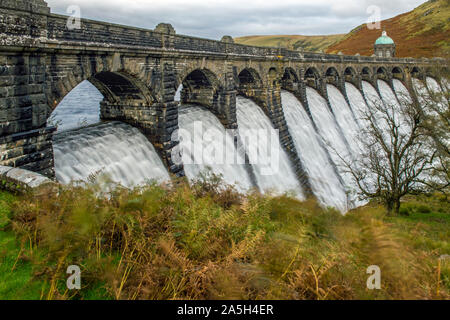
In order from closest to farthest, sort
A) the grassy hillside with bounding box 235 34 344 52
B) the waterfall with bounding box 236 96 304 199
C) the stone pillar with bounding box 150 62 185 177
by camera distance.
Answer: the stone pillar with bounding box 150 62 185 177 < the waterfall with bounding box 236 96 304 199 < the grassy hillside with bounding box 235 34 344 52

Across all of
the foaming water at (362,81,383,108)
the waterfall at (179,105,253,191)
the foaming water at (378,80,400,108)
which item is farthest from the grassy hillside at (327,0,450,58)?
the waterfall at (179,105,253,191)

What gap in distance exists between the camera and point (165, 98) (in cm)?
1447

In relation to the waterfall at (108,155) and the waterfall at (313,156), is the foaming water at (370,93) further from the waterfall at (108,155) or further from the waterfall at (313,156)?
the waterfall at (108,155)

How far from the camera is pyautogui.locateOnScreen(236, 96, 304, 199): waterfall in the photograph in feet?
64.6

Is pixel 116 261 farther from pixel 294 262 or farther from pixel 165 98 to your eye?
pixel 165 98

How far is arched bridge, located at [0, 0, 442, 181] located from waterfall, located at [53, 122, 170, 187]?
63 centimetres

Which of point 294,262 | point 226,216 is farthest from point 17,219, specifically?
point 294,262

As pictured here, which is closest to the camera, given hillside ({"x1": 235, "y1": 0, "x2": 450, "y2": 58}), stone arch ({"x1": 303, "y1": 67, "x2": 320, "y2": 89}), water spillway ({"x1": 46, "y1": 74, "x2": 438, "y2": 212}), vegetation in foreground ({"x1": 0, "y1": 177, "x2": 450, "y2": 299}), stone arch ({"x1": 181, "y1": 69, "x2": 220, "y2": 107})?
vegetation in foreground ({"x1": 0, "y1": 177, "x2": 450, "y2": 299})

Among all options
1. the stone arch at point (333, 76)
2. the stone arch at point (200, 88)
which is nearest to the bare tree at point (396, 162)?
the stone arch at point (200, 88)

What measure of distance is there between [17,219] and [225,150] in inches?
524

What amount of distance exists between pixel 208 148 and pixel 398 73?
51.1 m

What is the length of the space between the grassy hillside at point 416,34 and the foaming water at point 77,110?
207 ft

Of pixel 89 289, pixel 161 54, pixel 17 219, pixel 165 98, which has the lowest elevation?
pixel 89 289

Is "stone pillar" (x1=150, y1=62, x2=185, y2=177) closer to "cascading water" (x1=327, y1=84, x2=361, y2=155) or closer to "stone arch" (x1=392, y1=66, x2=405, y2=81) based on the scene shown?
"cascading water" (x1=327, y1=84, x2=361, y2=155)
